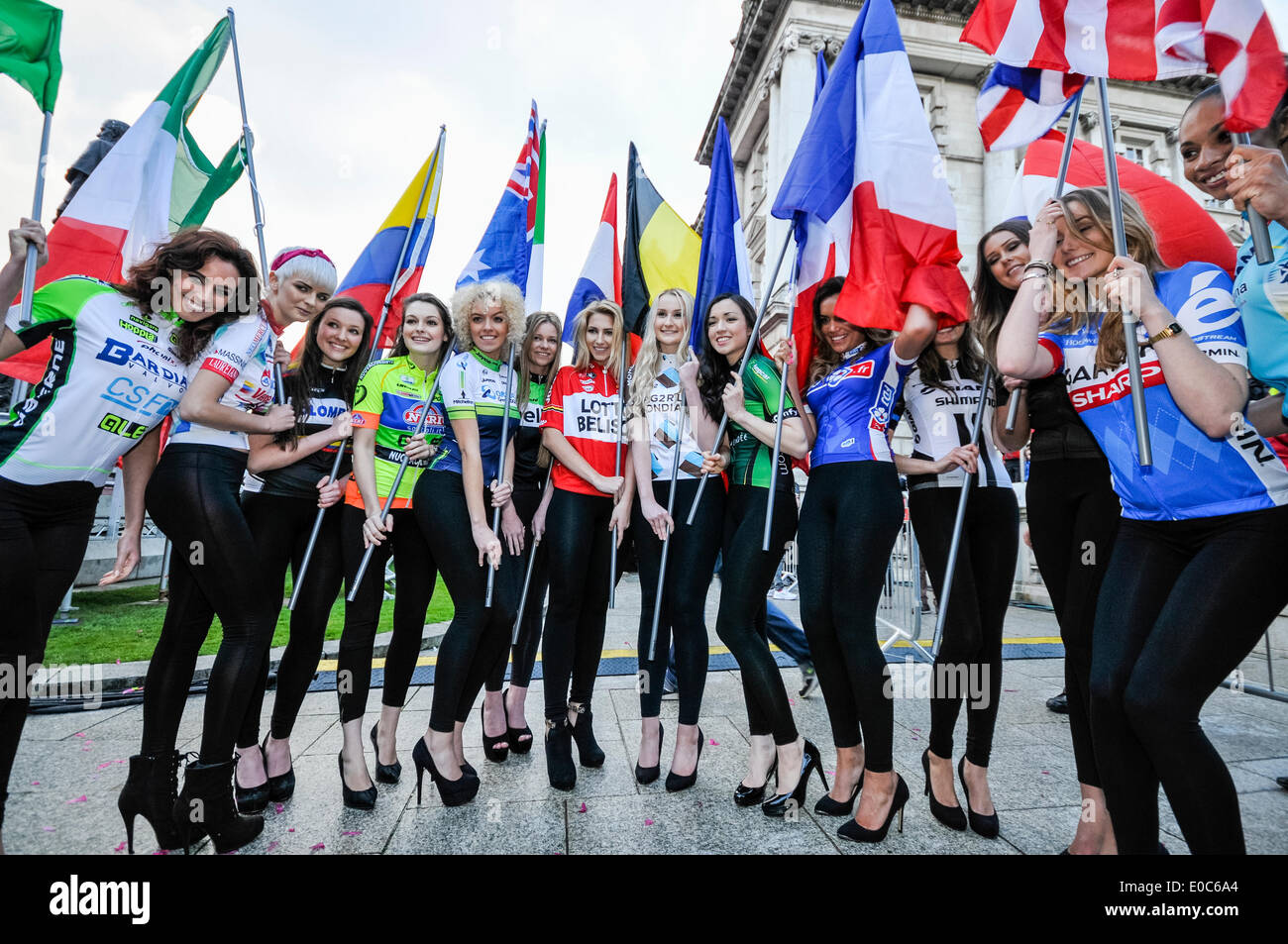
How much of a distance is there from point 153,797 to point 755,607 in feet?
8.59

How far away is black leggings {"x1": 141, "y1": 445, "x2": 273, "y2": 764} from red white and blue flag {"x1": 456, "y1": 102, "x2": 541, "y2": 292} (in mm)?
2130

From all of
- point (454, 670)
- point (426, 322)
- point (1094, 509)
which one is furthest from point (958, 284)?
point (454, 670)

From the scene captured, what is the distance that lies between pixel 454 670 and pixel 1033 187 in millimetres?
3886

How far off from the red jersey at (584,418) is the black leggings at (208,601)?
1568 mm

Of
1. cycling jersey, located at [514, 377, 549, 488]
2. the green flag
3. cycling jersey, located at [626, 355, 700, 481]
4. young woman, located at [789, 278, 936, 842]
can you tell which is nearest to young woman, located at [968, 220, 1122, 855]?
young woman, located at [789, 278, 936, 842]

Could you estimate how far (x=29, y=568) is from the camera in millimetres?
2238

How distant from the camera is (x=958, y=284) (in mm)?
2996

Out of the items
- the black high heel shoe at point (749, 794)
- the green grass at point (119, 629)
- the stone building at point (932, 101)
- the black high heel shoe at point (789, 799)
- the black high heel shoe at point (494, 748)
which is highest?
the stone building at point (932, 101)

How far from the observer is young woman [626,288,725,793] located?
10.4 feet

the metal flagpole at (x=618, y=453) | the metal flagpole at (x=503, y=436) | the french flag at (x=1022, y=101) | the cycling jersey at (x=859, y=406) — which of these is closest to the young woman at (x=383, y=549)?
the metal flagpole at (x=503, y=436)

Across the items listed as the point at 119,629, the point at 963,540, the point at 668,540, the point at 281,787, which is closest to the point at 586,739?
the point at 668,540

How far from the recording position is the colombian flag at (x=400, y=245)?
13.9 ft

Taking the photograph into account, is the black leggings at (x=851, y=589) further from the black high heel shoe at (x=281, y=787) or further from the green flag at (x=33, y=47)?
the green flag at (x=33, y=47)

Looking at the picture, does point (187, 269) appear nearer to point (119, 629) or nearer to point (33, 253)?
point (33, 253)
